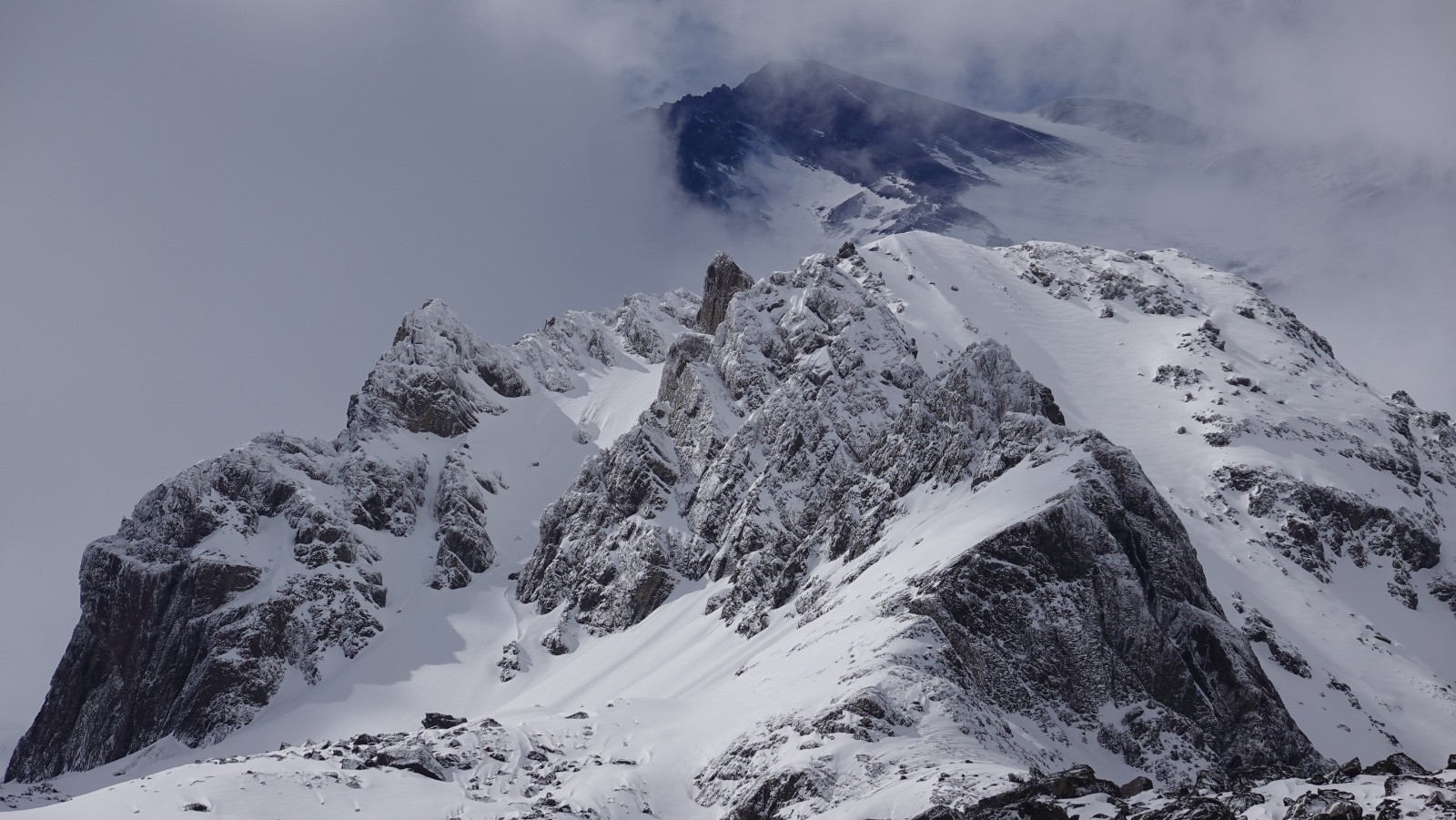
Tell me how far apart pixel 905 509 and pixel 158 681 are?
108232 millimetres

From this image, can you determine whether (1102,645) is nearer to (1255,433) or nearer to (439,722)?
(439,722)

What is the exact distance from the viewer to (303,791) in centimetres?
7269

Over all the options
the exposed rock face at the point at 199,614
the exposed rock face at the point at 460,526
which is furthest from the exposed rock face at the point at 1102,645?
the exposed rock face at the point at 199,614

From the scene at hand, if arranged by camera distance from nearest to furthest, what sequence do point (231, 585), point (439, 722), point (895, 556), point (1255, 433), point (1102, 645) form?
point (1102, 645) → point (439, 722) → point (895, 556) → point (1255, 433) → point (231, 585)

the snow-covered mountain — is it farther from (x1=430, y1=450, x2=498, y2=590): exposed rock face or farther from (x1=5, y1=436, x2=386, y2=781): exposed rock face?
(x1=430, y1=450, x2=498, y2=590): exposed rock face

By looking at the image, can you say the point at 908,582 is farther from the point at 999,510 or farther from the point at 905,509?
the point at 905,509

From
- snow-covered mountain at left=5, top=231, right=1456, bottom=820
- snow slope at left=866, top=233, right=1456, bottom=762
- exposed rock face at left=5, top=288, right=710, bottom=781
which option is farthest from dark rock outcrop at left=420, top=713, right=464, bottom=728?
exposed rock face at left=5, top=288, right=710, bottom=781

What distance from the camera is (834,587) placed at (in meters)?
105

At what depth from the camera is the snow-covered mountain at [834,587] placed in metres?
73.1

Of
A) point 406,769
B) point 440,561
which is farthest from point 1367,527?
point 440,561

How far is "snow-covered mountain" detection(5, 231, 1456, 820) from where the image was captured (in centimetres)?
7312

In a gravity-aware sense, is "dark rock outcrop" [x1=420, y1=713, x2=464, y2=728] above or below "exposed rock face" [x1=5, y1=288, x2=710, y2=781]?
below

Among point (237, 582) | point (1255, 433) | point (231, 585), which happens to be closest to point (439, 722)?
point (237, 582)

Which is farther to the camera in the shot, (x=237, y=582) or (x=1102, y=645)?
(x=237, y=582)
